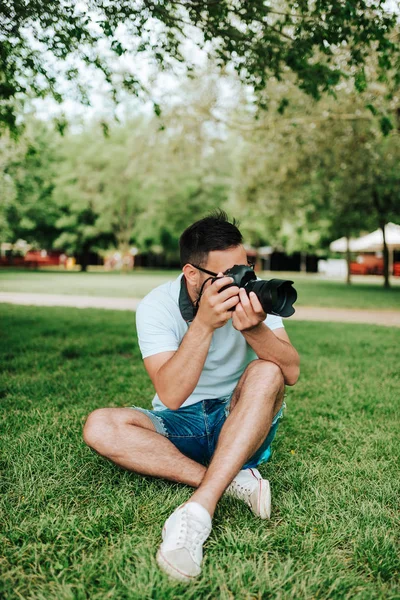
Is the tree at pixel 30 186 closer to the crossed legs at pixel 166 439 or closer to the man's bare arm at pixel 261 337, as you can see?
the crossed legs at pixel 166 439

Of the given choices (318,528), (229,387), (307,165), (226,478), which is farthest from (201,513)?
(307,165)

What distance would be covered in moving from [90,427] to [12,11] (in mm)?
4365

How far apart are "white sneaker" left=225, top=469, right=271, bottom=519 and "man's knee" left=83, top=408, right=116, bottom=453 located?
0.59m

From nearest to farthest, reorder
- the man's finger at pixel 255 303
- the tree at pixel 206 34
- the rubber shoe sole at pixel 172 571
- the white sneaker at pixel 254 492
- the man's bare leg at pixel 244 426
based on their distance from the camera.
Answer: the rubber shoe sole at pixel 172 571
the man's bare leg at pixel 244 426
the man's finger at pixel 255 303
the white sneaker at pixel 254 492
the tree at pixel 206 34

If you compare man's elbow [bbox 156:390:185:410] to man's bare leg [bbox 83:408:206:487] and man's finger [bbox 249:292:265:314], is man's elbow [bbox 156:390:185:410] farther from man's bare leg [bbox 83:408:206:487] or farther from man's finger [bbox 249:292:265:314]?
man's finger [bbox 249:292:265:314]

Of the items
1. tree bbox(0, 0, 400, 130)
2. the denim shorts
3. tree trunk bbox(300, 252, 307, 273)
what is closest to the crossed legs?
the denim shorts

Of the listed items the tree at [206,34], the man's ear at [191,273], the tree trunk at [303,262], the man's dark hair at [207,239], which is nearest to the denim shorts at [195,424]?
the man's ear at [191,273]

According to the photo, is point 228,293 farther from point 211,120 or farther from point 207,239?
point 211,120

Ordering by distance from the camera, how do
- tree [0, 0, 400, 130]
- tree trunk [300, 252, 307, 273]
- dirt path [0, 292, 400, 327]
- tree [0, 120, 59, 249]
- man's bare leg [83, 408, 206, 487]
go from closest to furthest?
1. man's bare leg [83, 408, 206, 487]
2. tree [0, 0, 400, 130]
3. dirt path [0, 292, 400, 327]
4. tree [0, 120, 59, 249]
5. tree trunk [300, 252, 307, 273]

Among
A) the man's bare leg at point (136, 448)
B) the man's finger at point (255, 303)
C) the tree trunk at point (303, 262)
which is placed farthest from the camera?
the tree trunk at point (303, 262)

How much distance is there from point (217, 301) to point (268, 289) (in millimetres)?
221

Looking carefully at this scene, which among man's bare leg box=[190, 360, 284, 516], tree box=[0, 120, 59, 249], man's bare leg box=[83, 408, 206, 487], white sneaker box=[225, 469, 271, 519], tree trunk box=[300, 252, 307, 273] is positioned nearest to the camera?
man's bare leg box=[190, 360, 284, 516]

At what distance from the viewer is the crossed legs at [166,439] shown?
2229 mm

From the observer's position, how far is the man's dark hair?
2.42 metres
